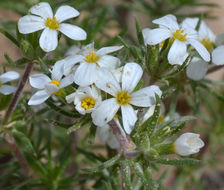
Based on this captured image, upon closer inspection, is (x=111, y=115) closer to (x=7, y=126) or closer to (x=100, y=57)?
(x=100, y=57)

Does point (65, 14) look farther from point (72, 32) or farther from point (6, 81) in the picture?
point (6, 81)

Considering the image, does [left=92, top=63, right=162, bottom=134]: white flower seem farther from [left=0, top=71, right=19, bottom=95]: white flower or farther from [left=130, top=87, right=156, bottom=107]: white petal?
[left=0, top=71, right=19, bottom=95]: white flower

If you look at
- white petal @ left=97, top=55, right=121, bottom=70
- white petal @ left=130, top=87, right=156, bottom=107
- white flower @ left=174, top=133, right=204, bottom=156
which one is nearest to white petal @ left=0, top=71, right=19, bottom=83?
white petal @ left=97, top=55, right=121, bottom=70

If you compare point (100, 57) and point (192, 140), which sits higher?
point (100, 57)

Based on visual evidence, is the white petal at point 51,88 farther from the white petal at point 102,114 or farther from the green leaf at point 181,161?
the green leaf at point 181,161

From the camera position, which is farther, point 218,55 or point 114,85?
point 218,55

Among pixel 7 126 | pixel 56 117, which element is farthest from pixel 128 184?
pixel 56 117
